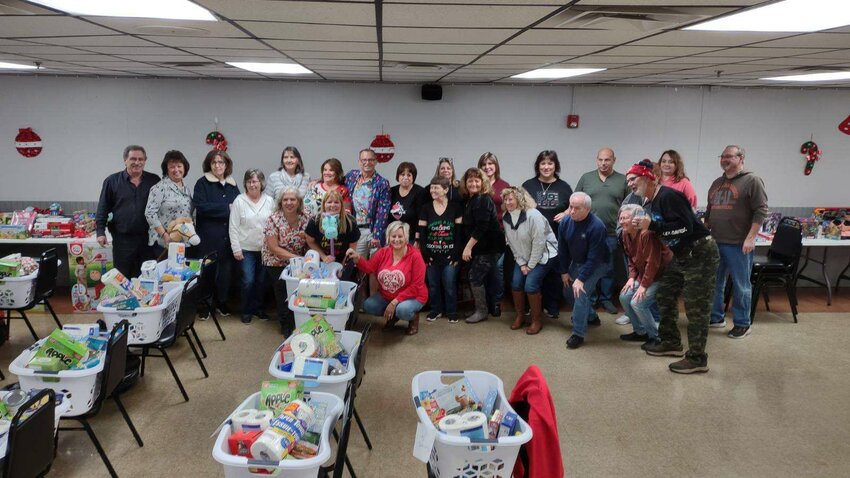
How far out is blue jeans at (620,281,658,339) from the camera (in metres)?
4.66

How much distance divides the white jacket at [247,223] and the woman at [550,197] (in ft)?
8.99

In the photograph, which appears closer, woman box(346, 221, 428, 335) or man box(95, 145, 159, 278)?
woman box(346, 221, 428, 335)

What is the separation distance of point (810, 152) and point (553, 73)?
400cm

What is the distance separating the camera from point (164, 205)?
5121mm

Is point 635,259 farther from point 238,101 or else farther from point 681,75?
point 238,101

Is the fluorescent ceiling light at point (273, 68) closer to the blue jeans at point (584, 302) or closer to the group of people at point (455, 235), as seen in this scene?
the group of people at point (455, 235)

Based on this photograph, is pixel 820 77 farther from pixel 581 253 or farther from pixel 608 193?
pixel 581 253

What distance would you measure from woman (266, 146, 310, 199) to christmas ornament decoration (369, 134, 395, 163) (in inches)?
44.0

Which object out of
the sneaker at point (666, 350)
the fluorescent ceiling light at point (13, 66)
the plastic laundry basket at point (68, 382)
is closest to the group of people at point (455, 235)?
the sneaker at point (666, 350)

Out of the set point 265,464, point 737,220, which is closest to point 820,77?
point 737,220

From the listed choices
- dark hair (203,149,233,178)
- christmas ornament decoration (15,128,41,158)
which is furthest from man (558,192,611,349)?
christmas ornament decoration (15,128,41,158)

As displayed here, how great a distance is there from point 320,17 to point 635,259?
3232 mm

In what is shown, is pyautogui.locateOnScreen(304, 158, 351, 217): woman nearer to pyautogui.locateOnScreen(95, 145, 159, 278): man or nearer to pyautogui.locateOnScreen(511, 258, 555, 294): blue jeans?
pyautogui.locateOnScreen(95, 145, 159, 278): man

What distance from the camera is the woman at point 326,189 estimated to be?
17.6 feet
